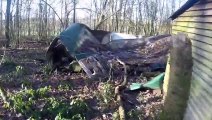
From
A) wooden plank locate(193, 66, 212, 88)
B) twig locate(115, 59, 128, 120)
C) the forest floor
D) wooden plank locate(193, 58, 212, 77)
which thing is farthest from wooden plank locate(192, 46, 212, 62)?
twig locate(115, 59, 128, 120)

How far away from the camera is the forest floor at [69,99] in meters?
9.34

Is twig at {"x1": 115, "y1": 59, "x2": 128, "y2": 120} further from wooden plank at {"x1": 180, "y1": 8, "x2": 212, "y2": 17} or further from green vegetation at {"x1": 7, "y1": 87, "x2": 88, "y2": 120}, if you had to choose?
wooden plank at {"x1": 180, "y1": 8, "x2": 212, "y2": 17}

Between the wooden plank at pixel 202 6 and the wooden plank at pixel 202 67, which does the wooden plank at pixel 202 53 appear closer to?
the wooden plank at pixel 202 67

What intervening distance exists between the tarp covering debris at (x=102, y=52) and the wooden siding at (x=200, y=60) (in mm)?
5524

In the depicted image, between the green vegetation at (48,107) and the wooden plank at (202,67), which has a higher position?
the wooden plank at (202,67)

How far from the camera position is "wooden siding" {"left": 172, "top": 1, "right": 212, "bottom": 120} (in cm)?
715

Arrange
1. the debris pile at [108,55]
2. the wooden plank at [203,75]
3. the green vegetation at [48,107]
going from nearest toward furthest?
the wooden plank at [203,75], the green vegetation at [48,107], the debris pile at [108,55]

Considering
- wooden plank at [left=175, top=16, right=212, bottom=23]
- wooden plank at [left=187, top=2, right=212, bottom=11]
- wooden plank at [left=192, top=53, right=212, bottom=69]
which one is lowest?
wooden plank at [left=192, top=53, right=212, bottom=69]

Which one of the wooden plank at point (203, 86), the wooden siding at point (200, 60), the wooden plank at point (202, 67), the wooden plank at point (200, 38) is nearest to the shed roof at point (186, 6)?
the wooden siding at point (200, 60)

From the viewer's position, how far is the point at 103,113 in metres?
9.60

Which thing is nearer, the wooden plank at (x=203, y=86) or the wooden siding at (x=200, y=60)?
the wooden plank at (x=203, y=86)

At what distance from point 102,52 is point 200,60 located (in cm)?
810

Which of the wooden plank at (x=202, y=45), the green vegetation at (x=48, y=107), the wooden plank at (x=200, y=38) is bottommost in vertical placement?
the green vegetation at (x=48, y=107)

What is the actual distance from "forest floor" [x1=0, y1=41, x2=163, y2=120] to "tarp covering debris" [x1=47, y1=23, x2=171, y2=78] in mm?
742
